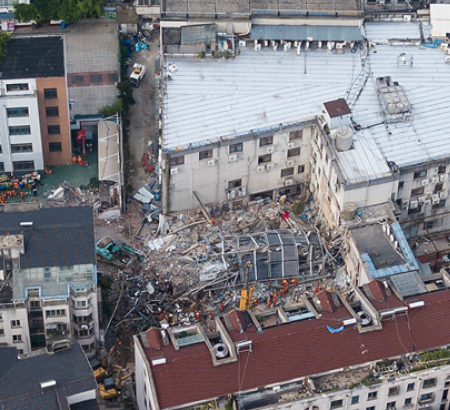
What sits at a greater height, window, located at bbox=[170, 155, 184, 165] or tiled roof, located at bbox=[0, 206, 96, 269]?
window, located at bbox=[170, 155, 184, 165]

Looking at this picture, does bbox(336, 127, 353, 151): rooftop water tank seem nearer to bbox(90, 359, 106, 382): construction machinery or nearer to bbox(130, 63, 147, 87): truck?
bbox(90, 359, 106, 382): construction machinery

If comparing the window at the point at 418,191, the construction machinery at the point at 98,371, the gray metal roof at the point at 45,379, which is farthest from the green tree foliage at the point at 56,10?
the gray metal roof at the point at 45,379

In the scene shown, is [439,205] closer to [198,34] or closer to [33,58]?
[198,34]

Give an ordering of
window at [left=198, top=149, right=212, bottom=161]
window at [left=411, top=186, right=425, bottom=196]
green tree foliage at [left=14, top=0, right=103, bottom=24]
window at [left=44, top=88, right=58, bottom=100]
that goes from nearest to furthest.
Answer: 1. window at [left=198, top=149, right=212, bottom=161]
2. window at [left=411, top=186, right=425, bottom=196]
3. window at [left=44, top=88, right=58, bottom=100]
4. green tree foliage at [left=14, top=0, right=103, bottom=24]

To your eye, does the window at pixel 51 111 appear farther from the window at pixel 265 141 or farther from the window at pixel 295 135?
the window at pixel 295 135

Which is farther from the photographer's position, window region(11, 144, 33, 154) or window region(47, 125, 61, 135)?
window region(47, 125, 61, 135)

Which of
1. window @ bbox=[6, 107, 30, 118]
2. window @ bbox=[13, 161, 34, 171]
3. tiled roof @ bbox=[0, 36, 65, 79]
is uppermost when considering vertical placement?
tiled roof @ bbox=[0, 36, 65, 79]

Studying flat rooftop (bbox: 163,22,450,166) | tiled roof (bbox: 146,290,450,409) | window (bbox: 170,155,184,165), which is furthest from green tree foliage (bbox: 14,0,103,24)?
tiled roof (bbox: 146,290,450,409)

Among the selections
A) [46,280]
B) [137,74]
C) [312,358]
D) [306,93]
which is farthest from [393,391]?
[137,74]
